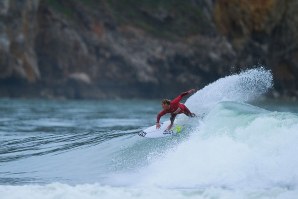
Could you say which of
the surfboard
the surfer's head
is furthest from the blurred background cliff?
the surfer's head

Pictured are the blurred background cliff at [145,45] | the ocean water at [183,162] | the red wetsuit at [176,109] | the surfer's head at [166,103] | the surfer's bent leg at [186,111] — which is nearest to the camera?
the ocean water at [183,162]

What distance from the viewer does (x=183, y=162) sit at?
17781 mm

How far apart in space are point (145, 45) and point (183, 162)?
2439 inches

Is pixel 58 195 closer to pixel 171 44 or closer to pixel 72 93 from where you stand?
pixel 72 93

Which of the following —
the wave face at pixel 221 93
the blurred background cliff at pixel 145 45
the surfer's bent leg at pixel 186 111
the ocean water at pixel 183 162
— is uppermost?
the blurred background cliff at pixel 145 45

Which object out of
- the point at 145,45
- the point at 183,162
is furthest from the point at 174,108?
the point at 145,45

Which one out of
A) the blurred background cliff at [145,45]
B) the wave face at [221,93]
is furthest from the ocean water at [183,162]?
the blurred background cliff at [145,45]

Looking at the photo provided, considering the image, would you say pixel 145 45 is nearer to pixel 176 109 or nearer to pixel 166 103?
pixel 176 109

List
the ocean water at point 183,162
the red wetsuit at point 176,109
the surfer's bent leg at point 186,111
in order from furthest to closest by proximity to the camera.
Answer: the surfer's bent leg at point 186,111 → the red wetsuit at point 176,109 → the ocean water at point 183,162

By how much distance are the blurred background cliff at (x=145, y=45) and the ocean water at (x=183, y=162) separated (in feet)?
154

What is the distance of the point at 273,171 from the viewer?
15922 millimetres

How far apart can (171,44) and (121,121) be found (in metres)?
43.5

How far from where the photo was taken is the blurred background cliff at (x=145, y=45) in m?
72.9

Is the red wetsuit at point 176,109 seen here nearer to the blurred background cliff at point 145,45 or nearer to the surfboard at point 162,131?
the surfboard at point 162,131
